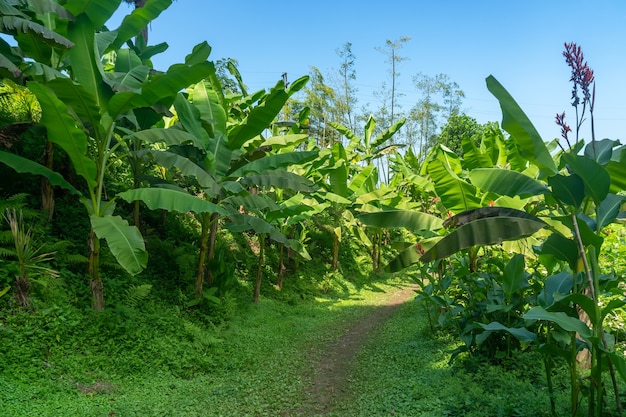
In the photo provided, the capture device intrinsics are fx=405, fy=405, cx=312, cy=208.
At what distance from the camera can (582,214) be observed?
11.0 feet

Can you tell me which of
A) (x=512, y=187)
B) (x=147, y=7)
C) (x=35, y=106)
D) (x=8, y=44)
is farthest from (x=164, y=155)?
(x=512, y=187)

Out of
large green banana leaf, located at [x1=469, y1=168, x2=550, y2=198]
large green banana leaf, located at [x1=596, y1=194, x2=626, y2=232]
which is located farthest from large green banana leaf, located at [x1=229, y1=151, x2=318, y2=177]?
large green banana leaf, located at [x1=596, y1=194, x2=626, y2=232]

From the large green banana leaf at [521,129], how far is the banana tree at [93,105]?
3.21 metres

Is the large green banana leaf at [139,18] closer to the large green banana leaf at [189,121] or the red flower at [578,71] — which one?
the large green banana leaf at [189,121]

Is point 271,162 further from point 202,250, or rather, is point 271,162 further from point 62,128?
point 62,128

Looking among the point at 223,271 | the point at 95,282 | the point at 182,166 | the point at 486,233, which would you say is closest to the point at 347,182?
the point at 223,271

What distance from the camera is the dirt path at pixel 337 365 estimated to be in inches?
185

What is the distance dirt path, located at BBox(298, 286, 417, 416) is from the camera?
469cm

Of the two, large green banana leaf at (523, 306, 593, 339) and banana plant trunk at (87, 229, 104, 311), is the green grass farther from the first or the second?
large green banana leaf at (523, 306, 593, 339)

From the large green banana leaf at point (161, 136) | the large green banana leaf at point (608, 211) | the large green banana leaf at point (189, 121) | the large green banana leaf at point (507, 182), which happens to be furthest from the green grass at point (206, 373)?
the large green banana leaf at point (189, 121)

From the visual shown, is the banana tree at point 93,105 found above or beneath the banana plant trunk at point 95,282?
above

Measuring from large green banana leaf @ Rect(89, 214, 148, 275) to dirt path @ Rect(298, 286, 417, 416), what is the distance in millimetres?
2400

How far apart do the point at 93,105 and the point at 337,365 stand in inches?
187

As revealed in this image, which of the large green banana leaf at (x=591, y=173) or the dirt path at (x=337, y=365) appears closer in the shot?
the large green banana leaf at (x=591, y=173)
